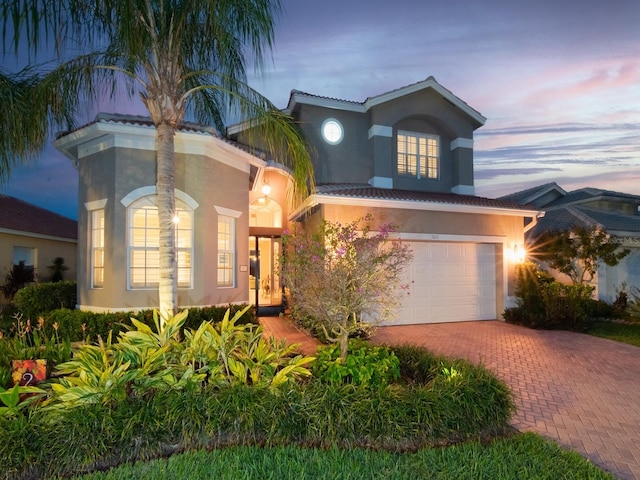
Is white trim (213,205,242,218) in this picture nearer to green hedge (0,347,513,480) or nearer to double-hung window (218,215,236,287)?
double-hung window (218,215,236,287)

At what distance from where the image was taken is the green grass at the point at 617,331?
994 cm

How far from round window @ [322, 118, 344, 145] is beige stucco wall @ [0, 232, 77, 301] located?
47.8ft

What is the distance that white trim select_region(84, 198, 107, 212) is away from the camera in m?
8.66

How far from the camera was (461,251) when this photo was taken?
12422 millimetres

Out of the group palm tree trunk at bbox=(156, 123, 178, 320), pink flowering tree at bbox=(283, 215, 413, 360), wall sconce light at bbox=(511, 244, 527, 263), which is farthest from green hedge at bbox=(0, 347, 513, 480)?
wall sconce light at bbox=(511, 244, 527, 263)

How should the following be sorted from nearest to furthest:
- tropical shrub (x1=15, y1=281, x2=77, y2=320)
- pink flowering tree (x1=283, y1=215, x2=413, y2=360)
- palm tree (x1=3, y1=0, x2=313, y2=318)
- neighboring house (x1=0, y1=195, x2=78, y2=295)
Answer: pink flowering tree (x1=283, y1=215, x2=413, y2=360) → palm tree (x1=3, y1=0, x2=313, y2=318) → tropical shrub (x1=15, y1=281, x2=77, y2=320) → neighboring house (x1=0, y1=195, x2=78, y2=295)

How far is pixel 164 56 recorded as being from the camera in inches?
259

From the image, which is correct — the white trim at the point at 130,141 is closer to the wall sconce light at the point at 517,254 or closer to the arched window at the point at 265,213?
the arched window at the point at 265,213

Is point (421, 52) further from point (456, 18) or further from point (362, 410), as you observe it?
point (362, 410)

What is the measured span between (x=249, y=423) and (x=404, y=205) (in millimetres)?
8676

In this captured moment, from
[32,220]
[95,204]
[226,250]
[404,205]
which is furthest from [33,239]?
[404,205]

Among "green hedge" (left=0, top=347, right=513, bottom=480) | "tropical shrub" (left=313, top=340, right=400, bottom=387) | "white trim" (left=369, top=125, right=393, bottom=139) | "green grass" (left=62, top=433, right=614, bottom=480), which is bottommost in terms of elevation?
"green grass" (left=62, top=433, right=614, bottom=480)

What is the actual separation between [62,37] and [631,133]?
2162 cm

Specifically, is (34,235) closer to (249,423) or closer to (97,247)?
(97,247)
